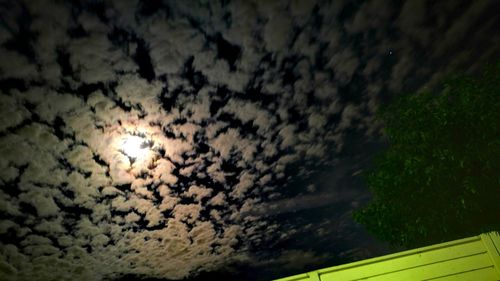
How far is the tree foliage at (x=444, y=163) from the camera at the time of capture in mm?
7352

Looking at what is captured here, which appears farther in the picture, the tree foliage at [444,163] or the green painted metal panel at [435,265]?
the tree foliage at [444,163]

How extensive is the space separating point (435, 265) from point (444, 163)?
370cm

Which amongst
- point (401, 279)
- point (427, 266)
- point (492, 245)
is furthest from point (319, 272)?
point (492, 245)

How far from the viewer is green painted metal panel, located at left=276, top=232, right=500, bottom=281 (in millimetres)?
4980

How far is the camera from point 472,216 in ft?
27.0

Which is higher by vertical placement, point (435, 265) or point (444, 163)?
point (444, 163)

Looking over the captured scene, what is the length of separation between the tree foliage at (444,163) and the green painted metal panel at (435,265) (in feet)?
9.31

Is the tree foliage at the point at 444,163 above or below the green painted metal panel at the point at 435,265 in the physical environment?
above

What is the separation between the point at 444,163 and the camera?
7836 millimetres

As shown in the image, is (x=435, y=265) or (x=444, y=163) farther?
(x=444, y=163)

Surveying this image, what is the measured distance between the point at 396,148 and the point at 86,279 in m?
18.4

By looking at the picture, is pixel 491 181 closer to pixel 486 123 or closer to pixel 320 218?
pixel 486 123

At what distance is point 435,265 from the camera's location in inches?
199

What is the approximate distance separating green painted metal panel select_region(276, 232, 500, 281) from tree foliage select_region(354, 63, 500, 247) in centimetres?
284
